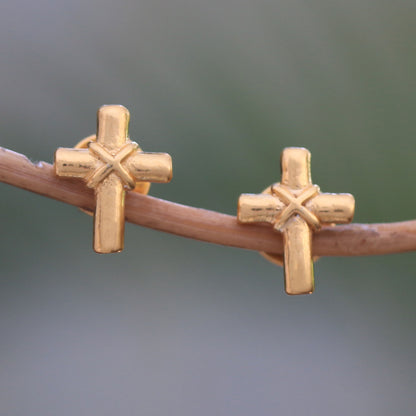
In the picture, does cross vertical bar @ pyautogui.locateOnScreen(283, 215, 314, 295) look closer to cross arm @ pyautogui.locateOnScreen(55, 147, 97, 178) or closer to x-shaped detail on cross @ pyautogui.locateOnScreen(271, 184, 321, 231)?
x-shaped detail on cross @ pyautogui.locateOnScreen(271, 184, 321, 231)

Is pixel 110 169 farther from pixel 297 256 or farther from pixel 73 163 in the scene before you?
pixel 297 256

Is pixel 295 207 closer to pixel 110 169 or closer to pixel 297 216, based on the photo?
pixel 297 216

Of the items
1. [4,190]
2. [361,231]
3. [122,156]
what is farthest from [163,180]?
[4,190]

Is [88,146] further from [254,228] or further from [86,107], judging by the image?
[86,107]

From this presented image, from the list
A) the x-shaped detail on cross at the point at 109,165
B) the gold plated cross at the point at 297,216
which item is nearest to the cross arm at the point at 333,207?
the gold plated cross at the point at 297,216

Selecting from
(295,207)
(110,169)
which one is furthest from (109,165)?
(295,207)
